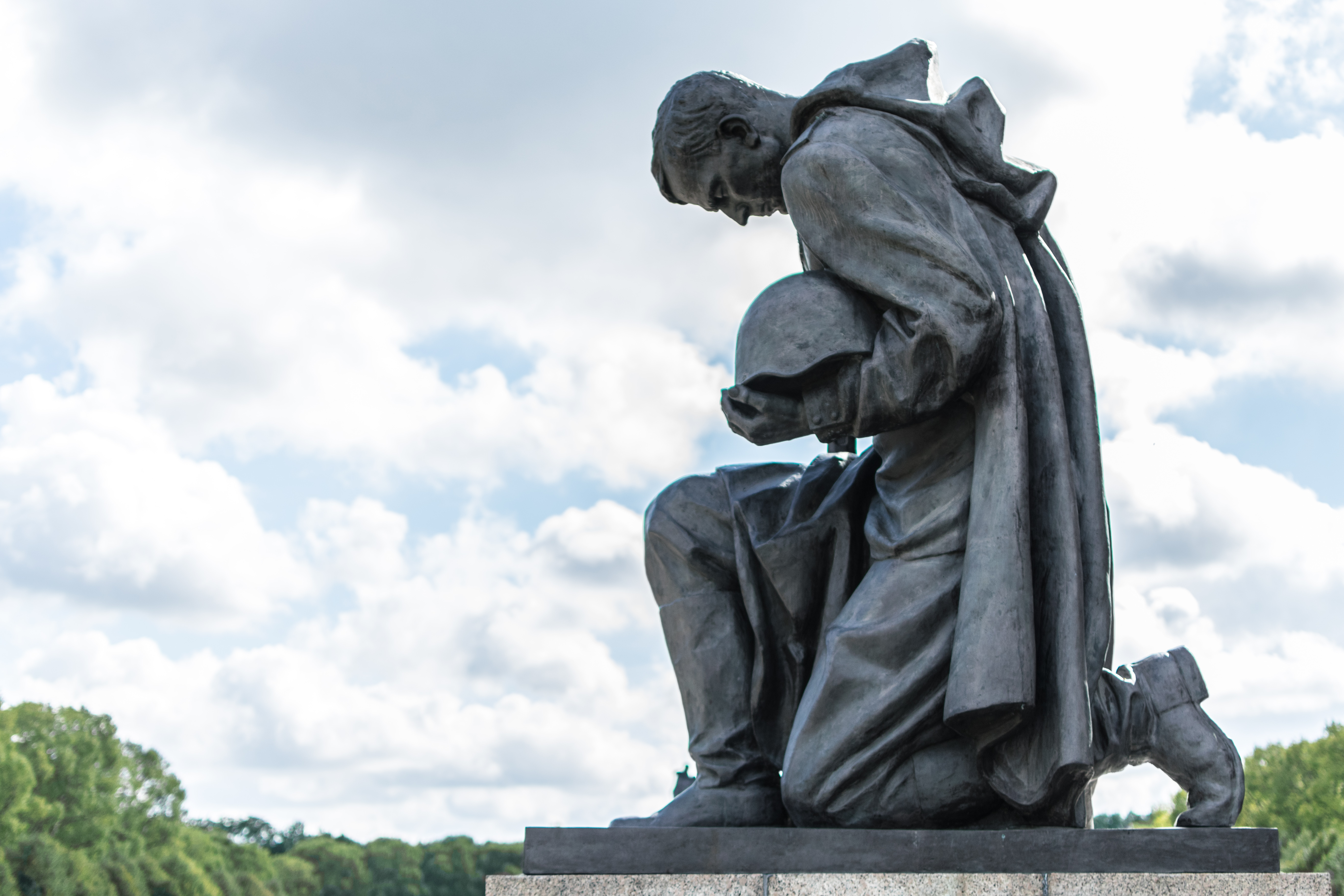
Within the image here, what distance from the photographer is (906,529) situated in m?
4.55

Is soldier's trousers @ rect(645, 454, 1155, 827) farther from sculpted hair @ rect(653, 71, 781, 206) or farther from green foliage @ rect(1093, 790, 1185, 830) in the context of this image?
green foliage @ rect(1093, 790, 1185, 830)

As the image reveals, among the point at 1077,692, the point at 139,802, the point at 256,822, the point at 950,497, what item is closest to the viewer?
the point at 1077,692

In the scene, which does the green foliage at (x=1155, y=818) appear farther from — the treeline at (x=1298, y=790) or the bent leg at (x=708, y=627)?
the bent leg at (x=708, y=627)

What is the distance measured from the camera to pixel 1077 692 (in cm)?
423

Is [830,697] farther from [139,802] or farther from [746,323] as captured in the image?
[139,802]

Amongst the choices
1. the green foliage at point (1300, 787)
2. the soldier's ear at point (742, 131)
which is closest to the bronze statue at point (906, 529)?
the soldier's ear at point (742, 131)

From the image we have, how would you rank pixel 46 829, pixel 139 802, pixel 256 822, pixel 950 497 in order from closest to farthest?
pixel 950 497 → pixel 46 829 → pixel 139 802 → pixel 256 822

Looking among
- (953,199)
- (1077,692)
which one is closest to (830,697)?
(1077,692)

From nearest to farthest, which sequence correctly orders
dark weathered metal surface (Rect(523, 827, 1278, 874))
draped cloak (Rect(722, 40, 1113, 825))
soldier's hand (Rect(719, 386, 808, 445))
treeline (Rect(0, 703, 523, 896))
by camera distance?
dark weathered metal surface (Rect(523, 827, 1278, 874)) → draped cloak (Rect(722, 40, 1113, 825)) → soldier's hand (Rect(719, 386, 808, 445)) → treeline (Rect(0, 703, 523, 896))

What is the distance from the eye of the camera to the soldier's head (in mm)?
5059

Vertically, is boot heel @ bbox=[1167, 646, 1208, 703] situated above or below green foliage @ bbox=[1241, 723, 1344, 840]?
below

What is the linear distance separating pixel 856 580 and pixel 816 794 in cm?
76

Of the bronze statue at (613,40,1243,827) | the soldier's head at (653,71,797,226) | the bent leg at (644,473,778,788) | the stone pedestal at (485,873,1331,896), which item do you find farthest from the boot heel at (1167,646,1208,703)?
the soldier's head at (653,71,797,226)

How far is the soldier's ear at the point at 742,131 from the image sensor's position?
5.08 meters
